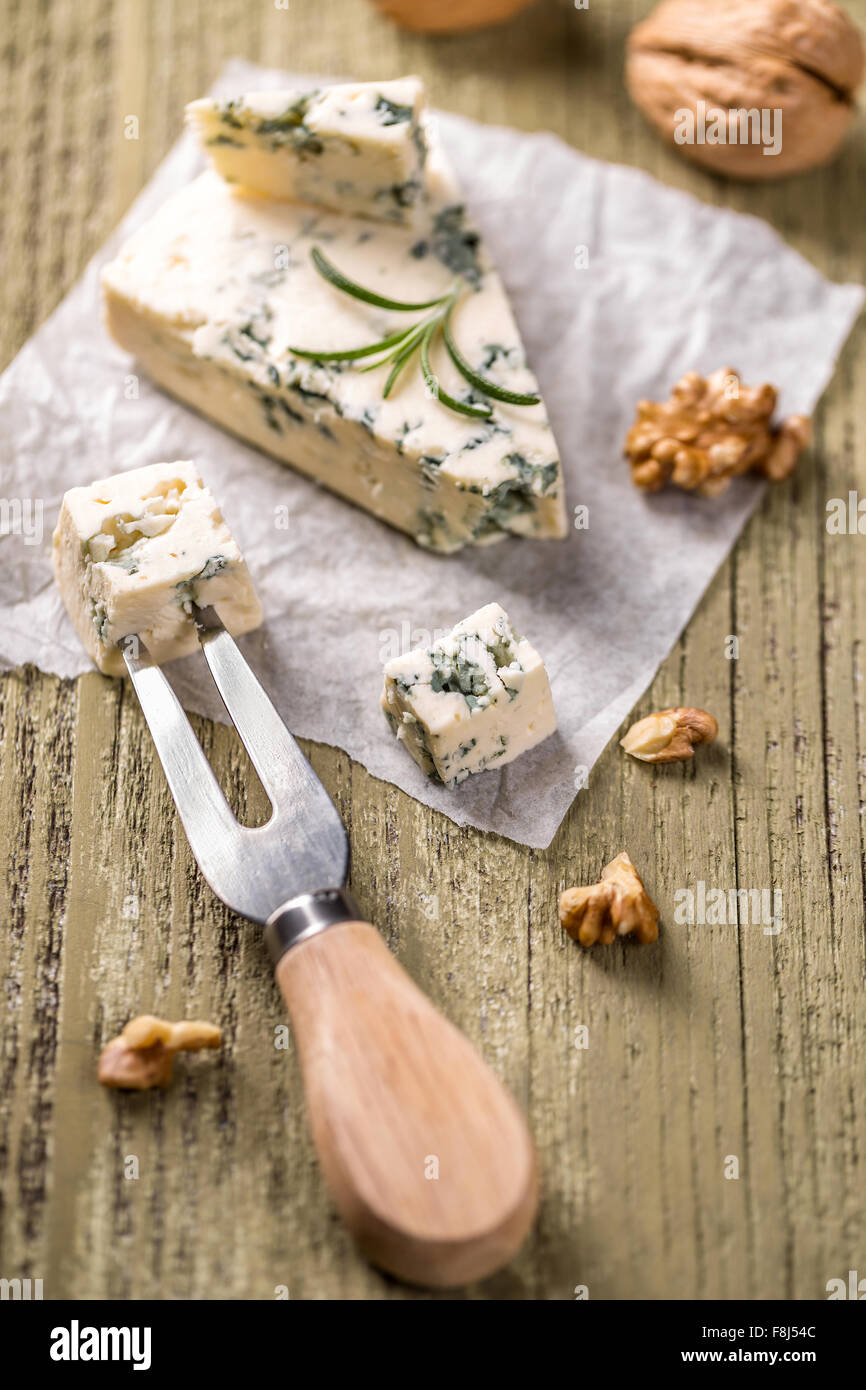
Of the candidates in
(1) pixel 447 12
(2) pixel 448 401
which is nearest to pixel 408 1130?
(2) pixel 448 401

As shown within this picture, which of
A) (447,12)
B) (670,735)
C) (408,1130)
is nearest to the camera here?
(408,1130)

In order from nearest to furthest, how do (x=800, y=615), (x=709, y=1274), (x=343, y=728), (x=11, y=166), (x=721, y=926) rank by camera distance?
(x=709, y=1274) → (x=721, y=926) → (x=343, y=728) → (x=800, y=615) → (x=11, y=166)

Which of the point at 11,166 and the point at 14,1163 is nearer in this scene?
the point at 14,1163

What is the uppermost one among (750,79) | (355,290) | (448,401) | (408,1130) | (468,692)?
(750,79)

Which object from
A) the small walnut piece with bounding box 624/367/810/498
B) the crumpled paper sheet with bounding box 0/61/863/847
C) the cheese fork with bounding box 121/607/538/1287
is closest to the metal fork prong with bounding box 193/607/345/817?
the cheese fork with bounding box 121/607/538/1287

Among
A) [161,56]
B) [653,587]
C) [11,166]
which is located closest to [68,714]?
[653,587]

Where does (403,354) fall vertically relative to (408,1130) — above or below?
above

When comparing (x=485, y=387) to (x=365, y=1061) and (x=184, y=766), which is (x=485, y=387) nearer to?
(x=184, y=766)

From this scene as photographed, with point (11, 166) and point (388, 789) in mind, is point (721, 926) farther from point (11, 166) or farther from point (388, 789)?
point (11, 166)
